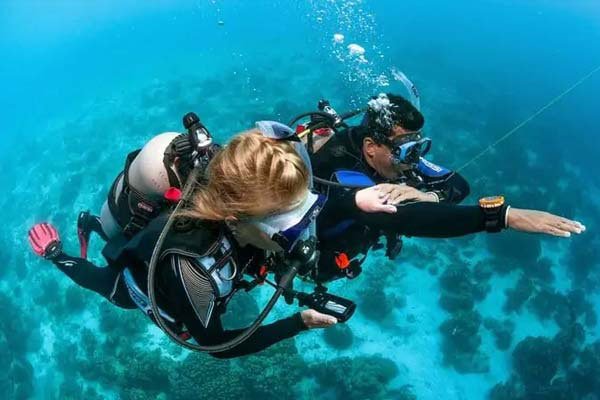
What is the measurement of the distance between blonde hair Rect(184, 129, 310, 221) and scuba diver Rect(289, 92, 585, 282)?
28.3 inches

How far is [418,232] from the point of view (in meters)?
2.96

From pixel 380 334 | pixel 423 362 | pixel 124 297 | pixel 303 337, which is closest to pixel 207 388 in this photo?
pixel 303 337

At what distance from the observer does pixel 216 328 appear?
3.12 meters

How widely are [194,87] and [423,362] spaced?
1945 cm

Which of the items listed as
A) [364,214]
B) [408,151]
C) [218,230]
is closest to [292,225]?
[218,230]

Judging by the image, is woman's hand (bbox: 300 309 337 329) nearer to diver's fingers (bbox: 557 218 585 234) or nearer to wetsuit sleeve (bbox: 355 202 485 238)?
wetsuit sleeve (bbox: 355 202 485 238)

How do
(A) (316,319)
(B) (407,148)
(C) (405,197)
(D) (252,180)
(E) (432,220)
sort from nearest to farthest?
(D) (252,180) → (E) (432,220) → (C) (405,197) → (A) (316,319) → (B) (407,148)

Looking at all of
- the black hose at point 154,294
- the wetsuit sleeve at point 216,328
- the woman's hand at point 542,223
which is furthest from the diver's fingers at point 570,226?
the wetsuit sleeve at point 216,328

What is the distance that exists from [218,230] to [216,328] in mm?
711

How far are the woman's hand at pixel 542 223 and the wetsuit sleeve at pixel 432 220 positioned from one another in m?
0.18

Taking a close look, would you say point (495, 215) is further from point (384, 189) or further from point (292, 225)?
point (292, 225)

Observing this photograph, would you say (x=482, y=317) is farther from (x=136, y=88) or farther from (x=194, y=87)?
(x=136, y=88)

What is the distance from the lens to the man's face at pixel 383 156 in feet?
13.8

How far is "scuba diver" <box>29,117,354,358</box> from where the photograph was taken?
2.53 meters
